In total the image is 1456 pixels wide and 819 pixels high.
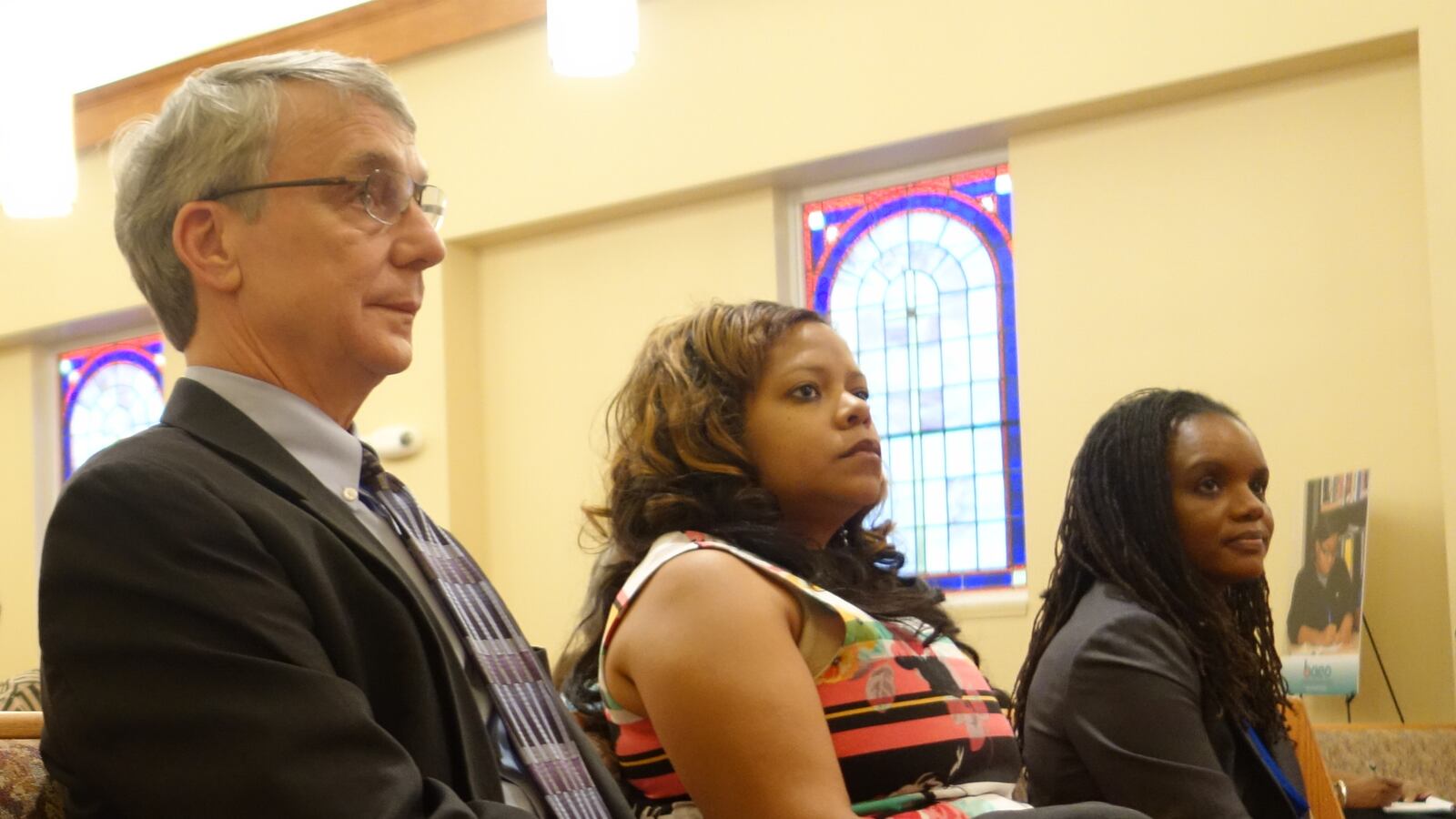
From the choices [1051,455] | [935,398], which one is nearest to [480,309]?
[935,398]

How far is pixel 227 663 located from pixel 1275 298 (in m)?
4.11

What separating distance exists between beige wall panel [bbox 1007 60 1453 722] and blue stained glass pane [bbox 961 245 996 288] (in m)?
0.27

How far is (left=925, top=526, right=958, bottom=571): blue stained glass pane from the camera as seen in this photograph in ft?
18.3

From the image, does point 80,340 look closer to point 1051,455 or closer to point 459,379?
point 459,379

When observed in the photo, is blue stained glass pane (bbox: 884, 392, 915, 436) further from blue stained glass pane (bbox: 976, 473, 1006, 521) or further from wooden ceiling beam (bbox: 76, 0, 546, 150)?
wooden ceiling beam (bbox: 76, 0, 546, 150)

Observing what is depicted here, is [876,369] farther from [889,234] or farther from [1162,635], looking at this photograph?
[1162,635]

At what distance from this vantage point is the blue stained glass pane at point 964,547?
5.52 meters

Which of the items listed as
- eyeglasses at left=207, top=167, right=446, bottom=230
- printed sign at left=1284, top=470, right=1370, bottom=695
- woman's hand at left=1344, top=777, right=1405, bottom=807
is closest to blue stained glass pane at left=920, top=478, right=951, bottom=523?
printed sign at left=1284, top=470, right=1370, bottom=695

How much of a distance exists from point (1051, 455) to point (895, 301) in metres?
0.90

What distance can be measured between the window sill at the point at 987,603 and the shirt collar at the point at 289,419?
380 centimetres

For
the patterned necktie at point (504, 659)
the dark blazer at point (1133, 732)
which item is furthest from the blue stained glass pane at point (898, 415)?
the patterned necktie at point (504, 659)

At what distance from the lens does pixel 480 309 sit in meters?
6.62

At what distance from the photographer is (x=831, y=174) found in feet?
18.9

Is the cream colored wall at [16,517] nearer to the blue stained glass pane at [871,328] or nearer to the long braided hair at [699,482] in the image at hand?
the blue stained glass pane at [871,328]
